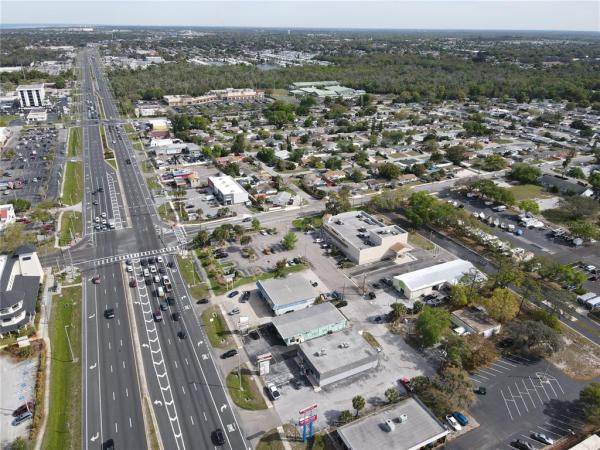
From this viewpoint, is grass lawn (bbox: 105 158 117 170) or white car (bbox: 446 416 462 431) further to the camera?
grass lawn (bbox: 105 158 117 170)

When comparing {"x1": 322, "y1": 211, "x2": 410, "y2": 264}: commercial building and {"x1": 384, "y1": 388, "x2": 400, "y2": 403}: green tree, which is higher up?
{"x1": 322, "y1": 211, "x2": 410, "y2": 264}: commercial building

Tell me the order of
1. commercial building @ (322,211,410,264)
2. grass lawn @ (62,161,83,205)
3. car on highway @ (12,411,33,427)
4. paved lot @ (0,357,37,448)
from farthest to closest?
1. grass lawn @ (62,161,83,205)
2. commercial building @ (322,211,410,264)
3. car on highway @ (12,411,33,427)
4. paved lot @ (0,357,37,448)

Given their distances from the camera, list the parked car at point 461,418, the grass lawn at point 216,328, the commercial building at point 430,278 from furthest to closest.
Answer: the commercial building at point 430,278 < the grass lawn at point 216,328 < the parked car at point 461,418

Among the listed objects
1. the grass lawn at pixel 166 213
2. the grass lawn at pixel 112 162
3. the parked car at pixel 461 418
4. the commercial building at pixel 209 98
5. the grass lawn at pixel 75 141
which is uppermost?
the commercial building at pixel 209 98

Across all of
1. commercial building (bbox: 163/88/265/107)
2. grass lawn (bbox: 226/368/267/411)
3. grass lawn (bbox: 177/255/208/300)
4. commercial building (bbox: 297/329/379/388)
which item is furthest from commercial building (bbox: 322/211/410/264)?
commercial building (bbox: 163/88/265/107)

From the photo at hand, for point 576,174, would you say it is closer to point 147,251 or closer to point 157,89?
point 147,251

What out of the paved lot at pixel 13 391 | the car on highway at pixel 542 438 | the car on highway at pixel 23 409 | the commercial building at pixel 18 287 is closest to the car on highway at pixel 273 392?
the paved lot at pixel 13 391

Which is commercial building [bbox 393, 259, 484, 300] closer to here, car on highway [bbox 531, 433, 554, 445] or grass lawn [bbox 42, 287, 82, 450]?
car on highway [bbox 531, 433, 554, 445]

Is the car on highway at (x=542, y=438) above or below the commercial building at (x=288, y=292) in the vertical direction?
below

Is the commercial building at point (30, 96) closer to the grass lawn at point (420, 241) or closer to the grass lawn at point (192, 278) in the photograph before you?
the grass lawn at point (192, 278)
